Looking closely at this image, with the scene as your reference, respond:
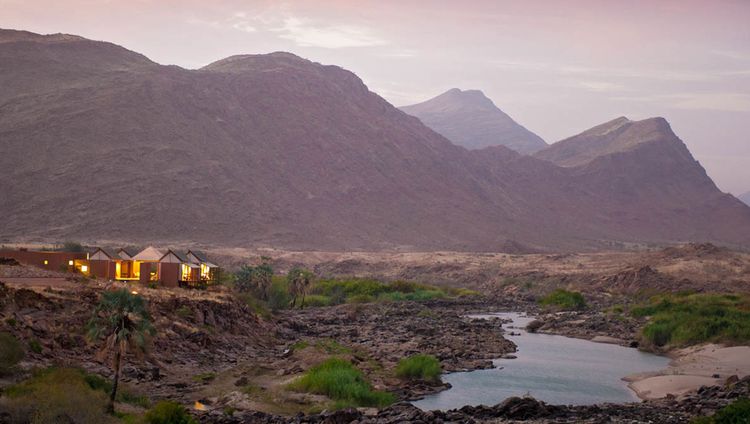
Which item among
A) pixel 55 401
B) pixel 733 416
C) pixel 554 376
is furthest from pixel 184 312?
pixel 733 416

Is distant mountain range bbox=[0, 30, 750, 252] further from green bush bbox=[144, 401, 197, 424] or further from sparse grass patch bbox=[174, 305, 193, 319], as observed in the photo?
green bush bbox=[144, 401, 197, 424]

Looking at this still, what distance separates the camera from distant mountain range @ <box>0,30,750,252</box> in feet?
423

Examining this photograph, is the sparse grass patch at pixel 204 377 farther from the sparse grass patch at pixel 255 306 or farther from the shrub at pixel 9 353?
the sparse grass patch at pixel 255 306

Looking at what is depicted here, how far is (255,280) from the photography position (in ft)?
233

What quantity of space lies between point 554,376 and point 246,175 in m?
111

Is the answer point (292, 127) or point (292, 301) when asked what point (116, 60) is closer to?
point (292, 127)

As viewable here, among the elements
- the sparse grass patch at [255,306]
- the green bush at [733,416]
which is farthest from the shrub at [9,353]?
the sparse grass patch at [255,306]

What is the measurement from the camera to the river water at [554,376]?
38719 mm

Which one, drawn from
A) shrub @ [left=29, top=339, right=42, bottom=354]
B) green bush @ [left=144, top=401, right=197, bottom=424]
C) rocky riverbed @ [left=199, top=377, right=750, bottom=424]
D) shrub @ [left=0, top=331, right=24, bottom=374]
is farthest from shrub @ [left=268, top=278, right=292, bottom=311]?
green bush @ [left=144, top=401, right=197, bottom=424]

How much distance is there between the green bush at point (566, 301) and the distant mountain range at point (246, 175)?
53849mm

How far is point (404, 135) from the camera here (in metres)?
192

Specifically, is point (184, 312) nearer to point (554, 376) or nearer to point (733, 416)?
point (554, 376)

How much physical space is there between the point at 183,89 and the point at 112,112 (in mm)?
22701

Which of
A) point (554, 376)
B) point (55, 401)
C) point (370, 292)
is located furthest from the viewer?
point (370, 292)
